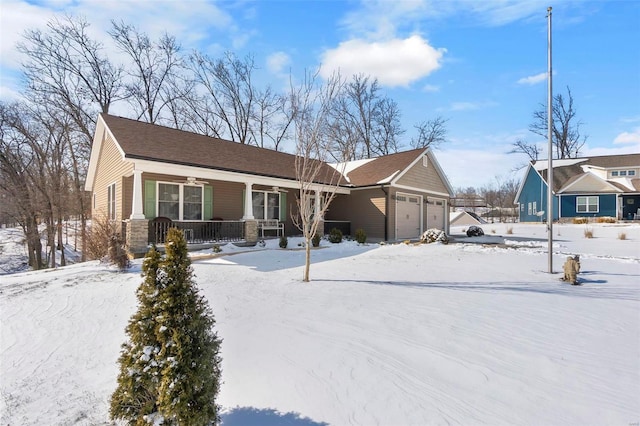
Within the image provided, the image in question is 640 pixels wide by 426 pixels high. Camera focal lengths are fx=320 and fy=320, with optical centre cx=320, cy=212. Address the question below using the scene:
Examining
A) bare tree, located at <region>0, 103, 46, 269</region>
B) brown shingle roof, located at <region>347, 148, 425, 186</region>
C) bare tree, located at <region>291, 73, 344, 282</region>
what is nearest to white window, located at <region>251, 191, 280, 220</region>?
brown shingle roof, located at <region>347, 148, 425, 186</region>

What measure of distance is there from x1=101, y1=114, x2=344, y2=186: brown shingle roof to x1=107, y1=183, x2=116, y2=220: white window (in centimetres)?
258

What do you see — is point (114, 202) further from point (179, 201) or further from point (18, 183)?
point (18, 183)

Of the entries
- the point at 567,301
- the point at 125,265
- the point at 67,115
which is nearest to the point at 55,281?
the point at 125,265

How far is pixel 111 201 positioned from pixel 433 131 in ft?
104

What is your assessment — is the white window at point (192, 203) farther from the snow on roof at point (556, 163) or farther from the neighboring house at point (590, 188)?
the snow on roof at point (556, 163)

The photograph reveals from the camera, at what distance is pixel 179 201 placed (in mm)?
12625

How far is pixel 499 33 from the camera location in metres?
9.31

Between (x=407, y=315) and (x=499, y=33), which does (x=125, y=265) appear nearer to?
(x=407, y=315)

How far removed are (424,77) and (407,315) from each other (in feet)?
33.3

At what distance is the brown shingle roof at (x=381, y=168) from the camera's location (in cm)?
1722

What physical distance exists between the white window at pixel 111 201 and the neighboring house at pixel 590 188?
3060cm

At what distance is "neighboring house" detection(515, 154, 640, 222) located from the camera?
28.1 metres

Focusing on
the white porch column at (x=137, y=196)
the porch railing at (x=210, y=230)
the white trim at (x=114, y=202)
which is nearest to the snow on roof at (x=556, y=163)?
the porch railing at (x=210, y=230)

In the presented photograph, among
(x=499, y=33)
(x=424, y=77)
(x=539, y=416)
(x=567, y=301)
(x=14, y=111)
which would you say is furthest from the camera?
(x=14, y=111)
